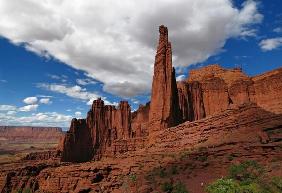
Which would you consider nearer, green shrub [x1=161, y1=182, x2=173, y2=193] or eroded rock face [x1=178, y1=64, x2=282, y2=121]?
green shrub [x1=161, y1=182, x2=173, y2=193]

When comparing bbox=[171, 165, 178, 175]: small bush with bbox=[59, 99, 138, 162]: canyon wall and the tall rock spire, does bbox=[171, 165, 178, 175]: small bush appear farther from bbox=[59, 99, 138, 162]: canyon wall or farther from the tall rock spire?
bbox=[59, 99, 138, 162]: canyon wall

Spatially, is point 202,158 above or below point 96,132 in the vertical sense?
below

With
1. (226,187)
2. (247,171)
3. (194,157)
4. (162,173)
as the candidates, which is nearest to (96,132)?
(162,173)

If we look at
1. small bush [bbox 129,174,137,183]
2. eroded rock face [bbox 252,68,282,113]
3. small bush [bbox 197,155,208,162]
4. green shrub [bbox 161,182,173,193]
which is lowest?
green shrub [bbox 161,182,173,193]

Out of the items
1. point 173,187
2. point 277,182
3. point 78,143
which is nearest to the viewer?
point 277,182

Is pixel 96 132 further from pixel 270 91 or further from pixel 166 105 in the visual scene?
pixel 270 91

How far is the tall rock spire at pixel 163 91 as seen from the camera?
209 feet

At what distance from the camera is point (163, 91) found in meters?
65.2

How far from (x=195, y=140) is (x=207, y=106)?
1535 inches

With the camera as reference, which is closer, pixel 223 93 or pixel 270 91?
pixel 270 91

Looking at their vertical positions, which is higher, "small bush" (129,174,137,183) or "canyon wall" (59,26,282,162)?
"canyon wall" (59,26,282,162)

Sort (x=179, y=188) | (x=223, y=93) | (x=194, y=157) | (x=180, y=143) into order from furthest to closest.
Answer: (x=223, y=93) → (x=180, y=143) → (x=194, y=157) → (x=179, y=188)

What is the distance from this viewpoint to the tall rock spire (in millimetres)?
63750

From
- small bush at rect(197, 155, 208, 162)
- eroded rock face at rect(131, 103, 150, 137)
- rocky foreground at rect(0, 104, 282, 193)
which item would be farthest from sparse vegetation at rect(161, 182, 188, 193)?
eroded rock face at rect(131, 103, 150, 137)
